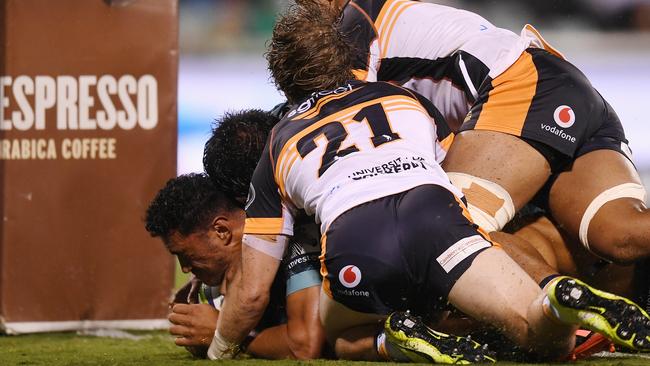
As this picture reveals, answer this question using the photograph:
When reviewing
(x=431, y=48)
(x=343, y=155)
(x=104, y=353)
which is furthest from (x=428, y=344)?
(x=104, y=353)

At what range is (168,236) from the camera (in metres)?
4.30

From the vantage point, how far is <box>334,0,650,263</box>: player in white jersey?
4.04 meters

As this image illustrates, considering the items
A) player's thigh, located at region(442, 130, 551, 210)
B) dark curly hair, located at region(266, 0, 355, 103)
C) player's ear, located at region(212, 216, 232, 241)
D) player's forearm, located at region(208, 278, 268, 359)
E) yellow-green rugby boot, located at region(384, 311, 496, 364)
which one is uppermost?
dark curly hair, located at region(266, 0, 355, 103)

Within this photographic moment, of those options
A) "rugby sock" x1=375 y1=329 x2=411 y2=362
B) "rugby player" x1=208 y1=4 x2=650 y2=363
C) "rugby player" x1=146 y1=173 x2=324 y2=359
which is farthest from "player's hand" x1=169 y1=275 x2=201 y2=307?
"rugby sock" x1=375 y1=329 x2=411 y2=362

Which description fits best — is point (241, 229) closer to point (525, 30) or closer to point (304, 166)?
point (304, 166)

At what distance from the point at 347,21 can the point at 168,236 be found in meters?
1.19

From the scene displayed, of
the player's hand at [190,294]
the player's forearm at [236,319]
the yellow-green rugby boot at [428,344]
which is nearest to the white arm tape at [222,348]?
the player's forearm at [236,319]

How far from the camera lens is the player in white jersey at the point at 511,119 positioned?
13.3ft

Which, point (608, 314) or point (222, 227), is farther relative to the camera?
point (222, 227)

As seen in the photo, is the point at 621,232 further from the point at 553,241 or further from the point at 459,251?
the point at 459,251

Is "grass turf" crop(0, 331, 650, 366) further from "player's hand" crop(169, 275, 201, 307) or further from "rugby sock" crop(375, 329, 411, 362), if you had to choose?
"player's hand" crop(169, 275, 201, 307)

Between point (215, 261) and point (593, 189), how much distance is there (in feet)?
5.08

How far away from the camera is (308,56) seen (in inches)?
160

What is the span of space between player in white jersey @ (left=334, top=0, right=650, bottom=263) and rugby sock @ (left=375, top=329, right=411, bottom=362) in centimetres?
60
